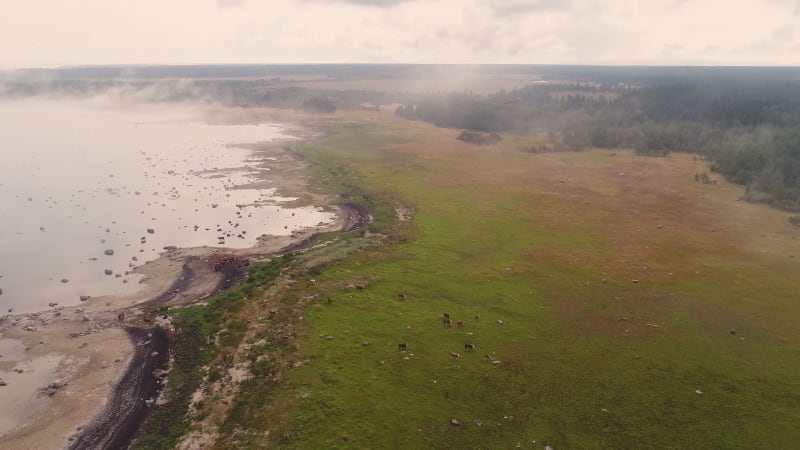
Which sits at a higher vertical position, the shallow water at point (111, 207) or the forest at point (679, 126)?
the forest at point (679, 126)

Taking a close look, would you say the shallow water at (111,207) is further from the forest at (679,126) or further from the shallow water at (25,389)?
the forest at (679,126)

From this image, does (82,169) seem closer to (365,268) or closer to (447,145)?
(365,268)

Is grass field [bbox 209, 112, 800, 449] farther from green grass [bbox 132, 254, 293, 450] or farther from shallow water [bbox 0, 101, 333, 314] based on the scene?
shallow water [bbox 0, 101, 333, 314]

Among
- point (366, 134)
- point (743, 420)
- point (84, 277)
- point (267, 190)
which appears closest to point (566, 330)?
point (743, 420)

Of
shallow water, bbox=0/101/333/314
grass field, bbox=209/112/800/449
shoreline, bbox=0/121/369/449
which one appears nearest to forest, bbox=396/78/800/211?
grass field, bbox=209/112/800/449

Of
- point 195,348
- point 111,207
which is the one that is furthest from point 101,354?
point 111,207

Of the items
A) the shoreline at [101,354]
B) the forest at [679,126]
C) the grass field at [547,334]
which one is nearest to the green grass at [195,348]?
the shoreline at [101,354]
